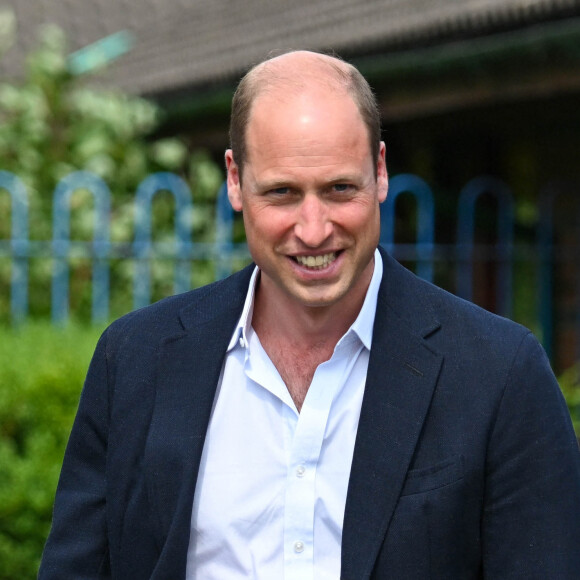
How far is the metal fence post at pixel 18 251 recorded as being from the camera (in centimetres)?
545

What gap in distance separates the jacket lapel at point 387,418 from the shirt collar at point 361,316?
22 millimetres

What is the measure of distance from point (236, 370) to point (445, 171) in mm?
5458

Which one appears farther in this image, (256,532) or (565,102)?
(565,102)

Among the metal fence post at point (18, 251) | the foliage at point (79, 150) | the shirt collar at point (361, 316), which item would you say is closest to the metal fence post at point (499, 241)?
the foliage at point (79, 150)

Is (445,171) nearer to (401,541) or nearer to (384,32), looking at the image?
(384,32)

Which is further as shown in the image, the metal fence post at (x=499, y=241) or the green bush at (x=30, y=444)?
the metal fence post at (x=499, y=241)

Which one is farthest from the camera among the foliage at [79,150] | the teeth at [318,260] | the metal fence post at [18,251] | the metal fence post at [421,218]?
the foliage at [79,150]

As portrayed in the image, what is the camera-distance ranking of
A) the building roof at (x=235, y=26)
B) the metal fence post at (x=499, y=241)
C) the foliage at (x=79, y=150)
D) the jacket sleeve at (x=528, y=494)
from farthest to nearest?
the foliage at (x=79, y=150) → the metal fence post at (x=499, y=241) → the building roof at (x=235, y=26) → the jacket sleeve at (x=528, y=494)

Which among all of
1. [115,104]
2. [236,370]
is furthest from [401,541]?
[115,104]

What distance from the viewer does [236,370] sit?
2.41 meters

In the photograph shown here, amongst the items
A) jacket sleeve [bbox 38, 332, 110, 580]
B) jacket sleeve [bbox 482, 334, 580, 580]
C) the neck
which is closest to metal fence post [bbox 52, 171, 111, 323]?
jacket sleeve [bbox 38, 332, 110, 580]

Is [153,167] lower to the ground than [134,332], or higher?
higher

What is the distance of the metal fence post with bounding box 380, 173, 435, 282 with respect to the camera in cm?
613

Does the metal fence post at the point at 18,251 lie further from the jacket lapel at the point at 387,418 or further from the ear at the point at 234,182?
the jacket lapel at the point at 387,418
